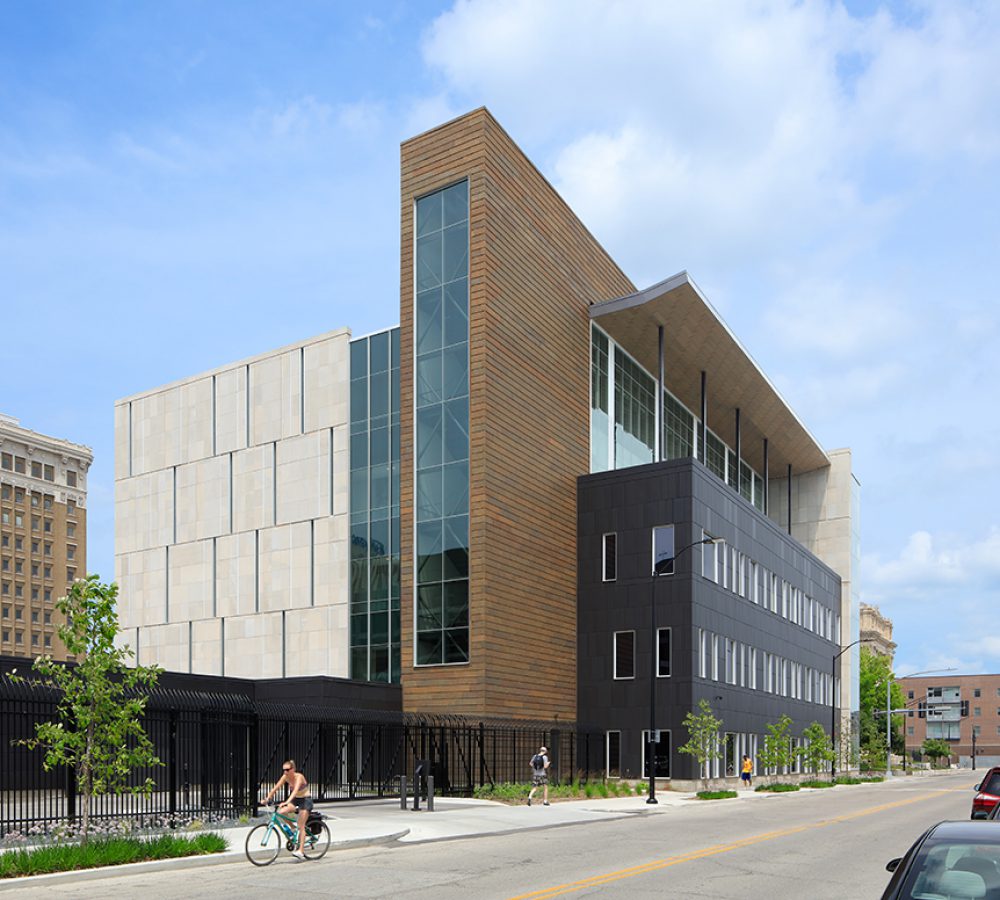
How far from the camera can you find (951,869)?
7789 millimetres

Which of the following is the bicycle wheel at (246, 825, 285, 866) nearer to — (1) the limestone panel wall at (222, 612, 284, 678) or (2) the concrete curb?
(2) the concrete curb

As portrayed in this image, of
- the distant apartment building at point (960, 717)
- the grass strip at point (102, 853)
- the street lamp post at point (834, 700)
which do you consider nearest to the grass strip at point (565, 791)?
the grass strip at point (102, 853)

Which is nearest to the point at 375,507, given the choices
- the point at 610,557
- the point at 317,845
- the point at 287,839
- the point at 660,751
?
the point at 610,557

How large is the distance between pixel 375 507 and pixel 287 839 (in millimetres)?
28173

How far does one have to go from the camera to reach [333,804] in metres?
33.3

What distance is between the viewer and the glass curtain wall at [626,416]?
54.0 metres

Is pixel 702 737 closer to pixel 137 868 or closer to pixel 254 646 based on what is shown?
pixel 254 646

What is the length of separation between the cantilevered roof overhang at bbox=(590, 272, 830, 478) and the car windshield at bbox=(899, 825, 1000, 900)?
43746 mm

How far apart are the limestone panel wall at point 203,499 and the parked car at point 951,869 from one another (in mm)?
49025

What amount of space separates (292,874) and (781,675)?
2044 inches

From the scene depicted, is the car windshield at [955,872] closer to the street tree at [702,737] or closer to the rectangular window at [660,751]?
the street tree at [702,737]

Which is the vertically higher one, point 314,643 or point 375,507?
point 375,507

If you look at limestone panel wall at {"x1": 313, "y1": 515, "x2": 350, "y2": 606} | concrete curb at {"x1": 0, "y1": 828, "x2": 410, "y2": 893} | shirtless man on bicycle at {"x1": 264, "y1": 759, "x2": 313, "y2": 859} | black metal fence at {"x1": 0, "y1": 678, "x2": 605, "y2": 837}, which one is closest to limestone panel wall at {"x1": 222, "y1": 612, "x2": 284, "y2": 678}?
limestone panel wall at {"x1": 313, "y1": 515, "x2": 350, "y2": 606}

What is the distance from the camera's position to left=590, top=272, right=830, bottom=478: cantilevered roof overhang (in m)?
52.0
